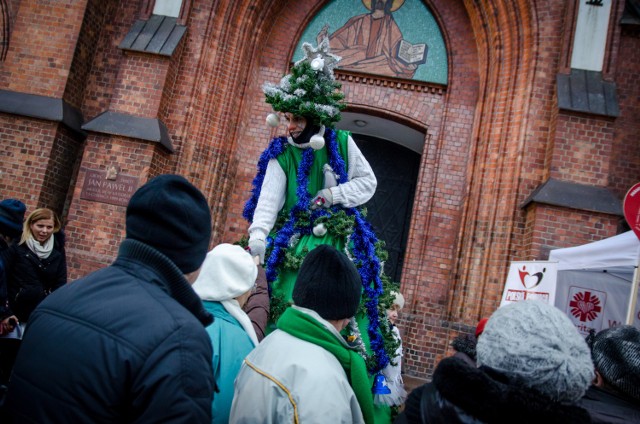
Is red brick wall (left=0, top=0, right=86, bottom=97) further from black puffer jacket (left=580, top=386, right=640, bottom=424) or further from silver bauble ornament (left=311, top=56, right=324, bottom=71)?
black puffer jacket (left=580, top=386, right=640, bottom=424)

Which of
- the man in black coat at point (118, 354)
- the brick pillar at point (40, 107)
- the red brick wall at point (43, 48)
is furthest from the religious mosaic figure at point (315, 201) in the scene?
the red brick wall at point (43, 48)

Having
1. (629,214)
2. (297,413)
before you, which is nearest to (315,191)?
(297,413)

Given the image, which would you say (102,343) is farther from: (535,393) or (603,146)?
(603,146)

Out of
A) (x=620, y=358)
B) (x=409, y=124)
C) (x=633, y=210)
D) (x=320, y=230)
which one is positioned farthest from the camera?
(x=409, y=124)

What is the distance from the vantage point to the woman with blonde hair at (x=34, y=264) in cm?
461

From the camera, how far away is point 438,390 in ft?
5.16

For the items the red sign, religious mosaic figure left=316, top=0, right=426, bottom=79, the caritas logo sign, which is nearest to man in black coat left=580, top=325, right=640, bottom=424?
the red sign

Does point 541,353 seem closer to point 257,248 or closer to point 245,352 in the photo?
point 245,352

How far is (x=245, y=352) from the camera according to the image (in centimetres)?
243

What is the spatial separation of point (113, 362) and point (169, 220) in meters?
0.44

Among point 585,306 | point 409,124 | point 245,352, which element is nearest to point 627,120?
point 409,124

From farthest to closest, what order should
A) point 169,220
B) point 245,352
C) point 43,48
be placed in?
point 43,48
point 245,352
point 169,220

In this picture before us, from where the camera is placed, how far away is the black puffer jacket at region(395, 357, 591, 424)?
56.0 inches

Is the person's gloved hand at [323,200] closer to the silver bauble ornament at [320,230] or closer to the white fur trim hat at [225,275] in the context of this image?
the silver bauble ornament at [320,230]
